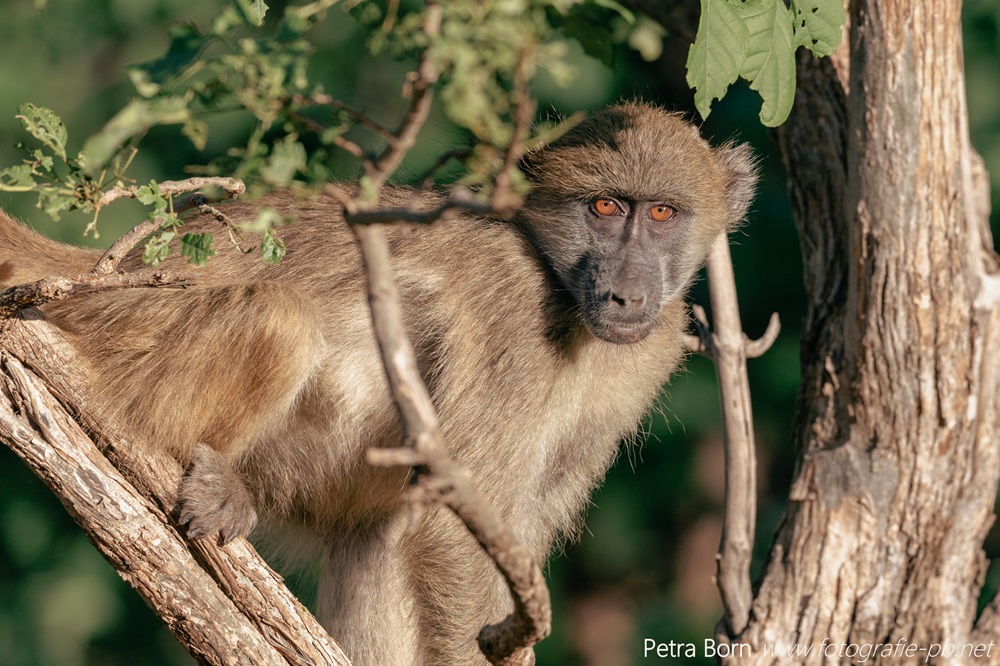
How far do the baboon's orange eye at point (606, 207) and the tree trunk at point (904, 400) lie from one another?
769 mm

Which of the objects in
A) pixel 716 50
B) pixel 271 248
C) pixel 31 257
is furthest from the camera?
pixel 31 257

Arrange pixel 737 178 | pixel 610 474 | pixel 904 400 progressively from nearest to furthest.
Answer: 1. pixel 904 400
2. pixel 737 178
3. pixel 610 474

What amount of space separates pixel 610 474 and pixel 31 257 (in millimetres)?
3726

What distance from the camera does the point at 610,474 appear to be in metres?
6.47

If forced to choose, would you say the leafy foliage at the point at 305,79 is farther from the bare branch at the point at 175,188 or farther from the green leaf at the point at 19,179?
the bare branch at the point at 175,188

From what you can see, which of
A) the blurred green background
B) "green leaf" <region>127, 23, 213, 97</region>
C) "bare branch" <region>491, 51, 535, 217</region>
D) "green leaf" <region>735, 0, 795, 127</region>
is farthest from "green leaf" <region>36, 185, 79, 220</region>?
the blurred green background

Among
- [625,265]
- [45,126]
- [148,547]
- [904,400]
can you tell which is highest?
[45,126]

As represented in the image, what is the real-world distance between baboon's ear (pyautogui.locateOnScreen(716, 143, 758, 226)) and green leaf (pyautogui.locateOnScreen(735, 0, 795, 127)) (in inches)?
47.6

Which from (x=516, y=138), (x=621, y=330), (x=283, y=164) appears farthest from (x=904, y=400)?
(x=283, y=164)

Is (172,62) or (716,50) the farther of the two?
(716,50)

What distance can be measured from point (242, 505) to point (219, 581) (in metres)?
0.28

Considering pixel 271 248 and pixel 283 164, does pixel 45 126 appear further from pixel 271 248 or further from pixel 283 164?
pixel 283 164

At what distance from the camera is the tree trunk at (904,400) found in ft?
11.1

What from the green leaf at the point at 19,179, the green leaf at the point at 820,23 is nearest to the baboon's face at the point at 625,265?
the green leaf at the point at 820,23
